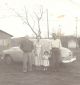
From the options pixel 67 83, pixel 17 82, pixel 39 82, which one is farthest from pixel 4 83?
pixel 67 83

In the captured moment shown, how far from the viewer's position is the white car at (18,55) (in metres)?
15.1

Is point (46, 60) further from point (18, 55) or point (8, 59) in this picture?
point (8, 59)

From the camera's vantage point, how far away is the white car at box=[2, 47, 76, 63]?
15.1m

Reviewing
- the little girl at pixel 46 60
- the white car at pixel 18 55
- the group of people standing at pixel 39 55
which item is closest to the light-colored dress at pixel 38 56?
the group of people standing at pixel 39 55

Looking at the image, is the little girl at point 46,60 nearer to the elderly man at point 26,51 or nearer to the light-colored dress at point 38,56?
the light-colored dress at point 38,56

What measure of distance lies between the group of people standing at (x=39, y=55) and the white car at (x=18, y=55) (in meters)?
0.80

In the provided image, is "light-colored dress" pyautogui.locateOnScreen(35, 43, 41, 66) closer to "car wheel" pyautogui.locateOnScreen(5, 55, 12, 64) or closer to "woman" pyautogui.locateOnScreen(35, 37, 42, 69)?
"woman" pyautogui.locateOnScreen(35, 37, 42, 69)

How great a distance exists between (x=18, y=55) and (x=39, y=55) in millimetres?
1933

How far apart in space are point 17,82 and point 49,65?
3.58 metres

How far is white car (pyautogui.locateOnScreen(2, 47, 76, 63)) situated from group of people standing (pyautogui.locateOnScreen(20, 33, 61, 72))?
0.80 meters

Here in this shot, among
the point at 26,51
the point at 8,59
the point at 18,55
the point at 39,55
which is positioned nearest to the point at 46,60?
the point at 39,55

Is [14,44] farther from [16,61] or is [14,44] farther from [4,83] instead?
[4,83]

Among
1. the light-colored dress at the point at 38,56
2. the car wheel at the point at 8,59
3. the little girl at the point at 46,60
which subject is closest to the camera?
the little girl at the point at 46,60

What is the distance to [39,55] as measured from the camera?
1431 cm
